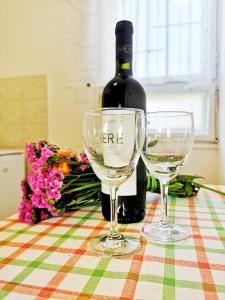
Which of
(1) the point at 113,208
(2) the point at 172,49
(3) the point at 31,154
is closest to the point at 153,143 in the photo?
(1) the point at 113,208

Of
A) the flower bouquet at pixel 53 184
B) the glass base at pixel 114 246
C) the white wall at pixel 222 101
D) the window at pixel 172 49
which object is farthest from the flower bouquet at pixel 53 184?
the window at pixel 172 49

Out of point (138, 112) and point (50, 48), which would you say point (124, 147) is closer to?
point (138, 112)

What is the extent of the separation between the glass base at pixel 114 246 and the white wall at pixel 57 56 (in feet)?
4.27

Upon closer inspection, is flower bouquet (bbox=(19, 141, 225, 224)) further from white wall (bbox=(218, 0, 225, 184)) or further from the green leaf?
white wall (bbox=(218, 0, 225, 184))

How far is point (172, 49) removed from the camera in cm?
160

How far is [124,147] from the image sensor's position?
39cm

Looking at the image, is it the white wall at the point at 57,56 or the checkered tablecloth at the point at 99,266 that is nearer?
the checkered tablecloth at the point at 99,266

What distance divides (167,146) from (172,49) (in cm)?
133

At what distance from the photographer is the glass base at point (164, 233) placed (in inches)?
16.8

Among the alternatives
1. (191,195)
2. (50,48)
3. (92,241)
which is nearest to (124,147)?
(92,241)

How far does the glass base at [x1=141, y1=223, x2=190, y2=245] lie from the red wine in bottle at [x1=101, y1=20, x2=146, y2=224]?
0.16 feet

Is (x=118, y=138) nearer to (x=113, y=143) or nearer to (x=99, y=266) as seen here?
(x=113, y=143)

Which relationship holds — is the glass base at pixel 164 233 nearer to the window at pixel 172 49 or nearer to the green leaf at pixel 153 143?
the green leaf at pixel 153 143

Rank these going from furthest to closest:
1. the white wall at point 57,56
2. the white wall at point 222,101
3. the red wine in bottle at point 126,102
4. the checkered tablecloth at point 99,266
Answer: the white wall at point 57,56
the white wall at point 222,101
the red wine in bottle at point 126,102
the checkered tablecloth at point 99,266
